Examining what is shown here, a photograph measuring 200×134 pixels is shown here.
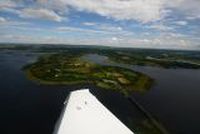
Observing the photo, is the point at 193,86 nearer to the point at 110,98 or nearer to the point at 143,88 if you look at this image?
the point at 143,88

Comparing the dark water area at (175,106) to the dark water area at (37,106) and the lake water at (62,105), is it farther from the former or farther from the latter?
the dark water area at (37,106)

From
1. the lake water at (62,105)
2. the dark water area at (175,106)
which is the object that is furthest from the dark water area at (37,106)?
the dark water area at (175,106)

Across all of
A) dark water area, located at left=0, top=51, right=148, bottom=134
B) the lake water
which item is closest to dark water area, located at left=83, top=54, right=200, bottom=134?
the lake water

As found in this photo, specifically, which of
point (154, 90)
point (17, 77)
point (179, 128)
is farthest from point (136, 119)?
point (17, 77)

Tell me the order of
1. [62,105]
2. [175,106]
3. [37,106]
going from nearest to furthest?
[37,106], [62,105], [175,106]

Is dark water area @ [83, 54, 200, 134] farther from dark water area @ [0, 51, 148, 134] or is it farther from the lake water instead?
dark water area @ [0, 51, 148, 134]

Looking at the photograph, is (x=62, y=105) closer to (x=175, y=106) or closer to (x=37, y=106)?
(x=37, y=106)

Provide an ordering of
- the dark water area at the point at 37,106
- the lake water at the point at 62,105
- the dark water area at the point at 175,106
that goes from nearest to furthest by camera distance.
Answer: the dark water area at the point at 37,106
the lake water at the point at 62,105
the dark water area at the point at 175,106

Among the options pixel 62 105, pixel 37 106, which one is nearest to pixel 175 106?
pixel 62 105

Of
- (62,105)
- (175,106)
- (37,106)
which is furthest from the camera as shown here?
(175,106)
